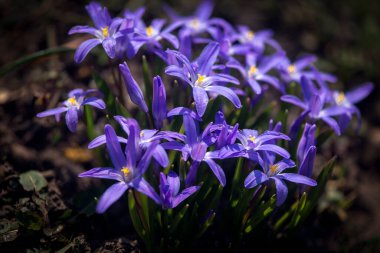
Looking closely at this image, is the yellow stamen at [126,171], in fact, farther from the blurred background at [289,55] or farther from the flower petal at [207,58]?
the flower petal at [207,58]

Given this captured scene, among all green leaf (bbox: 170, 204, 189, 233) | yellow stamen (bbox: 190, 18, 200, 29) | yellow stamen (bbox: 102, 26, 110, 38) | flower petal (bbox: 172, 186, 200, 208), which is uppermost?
yellow stamen (bbox: 102, 26, 110, 38)

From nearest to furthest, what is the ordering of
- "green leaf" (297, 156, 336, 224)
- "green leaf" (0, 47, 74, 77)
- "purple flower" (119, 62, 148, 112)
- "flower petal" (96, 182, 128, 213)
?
"flower petal" (96, 182, 128, 213) < "purple flower" (119, 62, 148, 112) < "green leaf" (297, 156, 336, 224) < "green leaf" (0, 47, 74, 77)

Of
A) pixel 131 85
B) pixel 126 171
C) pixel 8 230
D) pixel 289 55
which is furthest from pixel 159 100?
pixel 289 55

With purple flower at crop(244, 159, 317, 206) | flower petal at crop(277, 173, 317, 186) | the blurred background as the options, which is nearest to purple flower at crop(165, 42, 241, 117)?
purple flower at crop(244, 159, 317, 206)

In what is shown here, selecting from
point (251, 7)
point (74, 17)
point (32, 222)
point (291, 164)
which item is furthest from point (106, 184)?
point (251, 7)

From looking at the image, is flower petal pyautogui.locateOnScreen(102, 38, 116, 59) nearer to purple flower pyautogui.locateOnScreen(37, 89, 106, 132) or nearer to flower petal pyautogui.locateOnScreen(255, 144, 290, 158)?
purple flower pyautogui.locateOnScreen(37, 89, 106, 132)

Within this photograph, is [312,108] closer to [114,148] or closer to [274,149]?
[274,149]

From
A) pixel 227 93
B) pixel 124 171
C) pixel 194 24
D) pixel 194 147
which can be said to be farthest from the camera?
pixel 194 24
